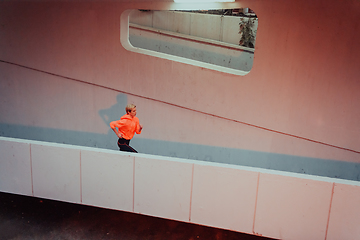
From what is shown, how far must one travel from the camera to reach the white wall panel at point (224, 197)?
3.86m

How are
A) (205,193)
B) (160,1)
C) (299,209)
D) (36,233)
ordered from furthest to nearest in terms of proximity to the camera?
(160,1) < (36,233) < (205,193) < (299,209)

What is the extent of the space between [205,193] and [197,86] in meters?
3.03

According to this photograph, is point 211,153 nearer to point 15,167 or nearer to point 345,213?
point 345,213

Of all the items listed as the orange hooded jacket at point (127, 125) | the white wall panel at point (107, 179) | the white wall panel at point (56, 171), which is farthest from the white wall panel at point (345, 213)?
the white wall panel at point (56, 171)

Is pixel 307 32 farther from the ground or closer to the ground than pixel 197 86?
farther from the ground

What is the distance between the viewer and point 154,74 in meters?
6.52

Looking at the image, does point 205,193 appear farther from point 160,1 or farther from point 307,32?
point 160,1

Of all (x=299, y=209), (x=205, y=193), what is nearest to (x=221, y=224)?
(x=205, y=193)

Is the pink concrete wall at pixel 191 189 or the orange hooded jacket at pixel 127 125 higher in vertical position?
the orange hooded jacket at pixel 127 125

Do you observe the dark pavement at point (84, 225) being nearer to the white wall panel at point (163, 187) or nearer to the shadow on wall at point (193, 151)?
the white wall panel at point (163, 187)

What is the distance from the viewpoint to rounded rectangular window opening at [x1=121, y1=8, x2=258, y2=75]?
991 centimetres

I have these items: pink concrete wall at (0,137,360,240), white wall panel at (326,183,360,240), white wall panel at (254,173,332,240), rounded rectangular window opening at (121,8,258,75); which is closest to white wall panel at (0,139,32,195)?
pink concrete wall at (0,137,360,240)

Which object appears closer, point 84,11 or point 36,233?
point 36,233

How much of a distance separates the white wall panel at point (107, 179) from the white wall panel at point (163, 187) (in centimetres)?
15
